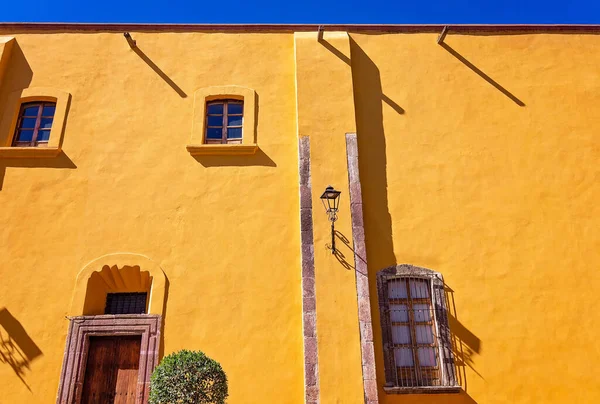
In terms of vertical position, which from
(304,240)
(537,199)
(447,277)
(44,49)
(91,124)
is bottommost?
(447,277)

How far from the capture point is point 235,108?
8.89 m

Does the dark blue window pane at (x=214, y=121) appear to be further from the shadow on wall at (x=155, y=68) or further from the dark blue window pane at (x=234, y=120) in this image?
the shadow on wall at (x=155, y=68)

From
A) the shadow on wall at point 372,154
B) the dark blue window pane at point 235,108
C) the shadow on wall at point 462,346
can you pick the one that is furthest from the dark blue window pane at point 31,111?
the shadow on wall at point 462,346

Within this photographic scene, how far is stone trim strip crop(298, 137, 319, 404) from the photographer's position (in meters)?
6.85

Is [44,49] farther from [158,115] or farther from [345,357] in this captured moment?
[345,357]

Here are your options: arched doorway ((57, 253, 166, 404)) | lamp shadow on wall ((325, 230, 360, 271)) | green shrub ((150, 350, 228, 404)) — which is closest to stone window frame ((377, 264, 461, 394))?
lamp shadow on wall ((325, 230, 360, 271))

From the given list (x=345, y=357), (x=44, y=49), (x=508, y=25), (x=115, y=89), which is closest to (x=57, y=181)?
(x=115, y=89)

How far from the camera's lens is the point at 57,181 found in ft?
26.5

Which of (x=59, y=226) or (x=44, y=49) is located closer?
(x=59, y=226)

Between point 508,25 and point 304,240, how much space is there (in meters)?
5.88

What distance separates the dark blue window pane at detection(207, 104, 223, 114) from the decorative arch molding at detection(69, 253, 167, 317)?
2864 mm

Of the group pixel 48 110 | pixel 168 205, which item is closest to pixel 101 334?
pixel 168 205

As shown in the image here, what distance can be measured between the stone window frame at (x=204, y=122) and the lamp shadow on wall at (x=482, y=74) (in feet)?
12.3

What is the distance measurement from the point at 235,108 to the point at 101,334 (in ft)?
14.2
